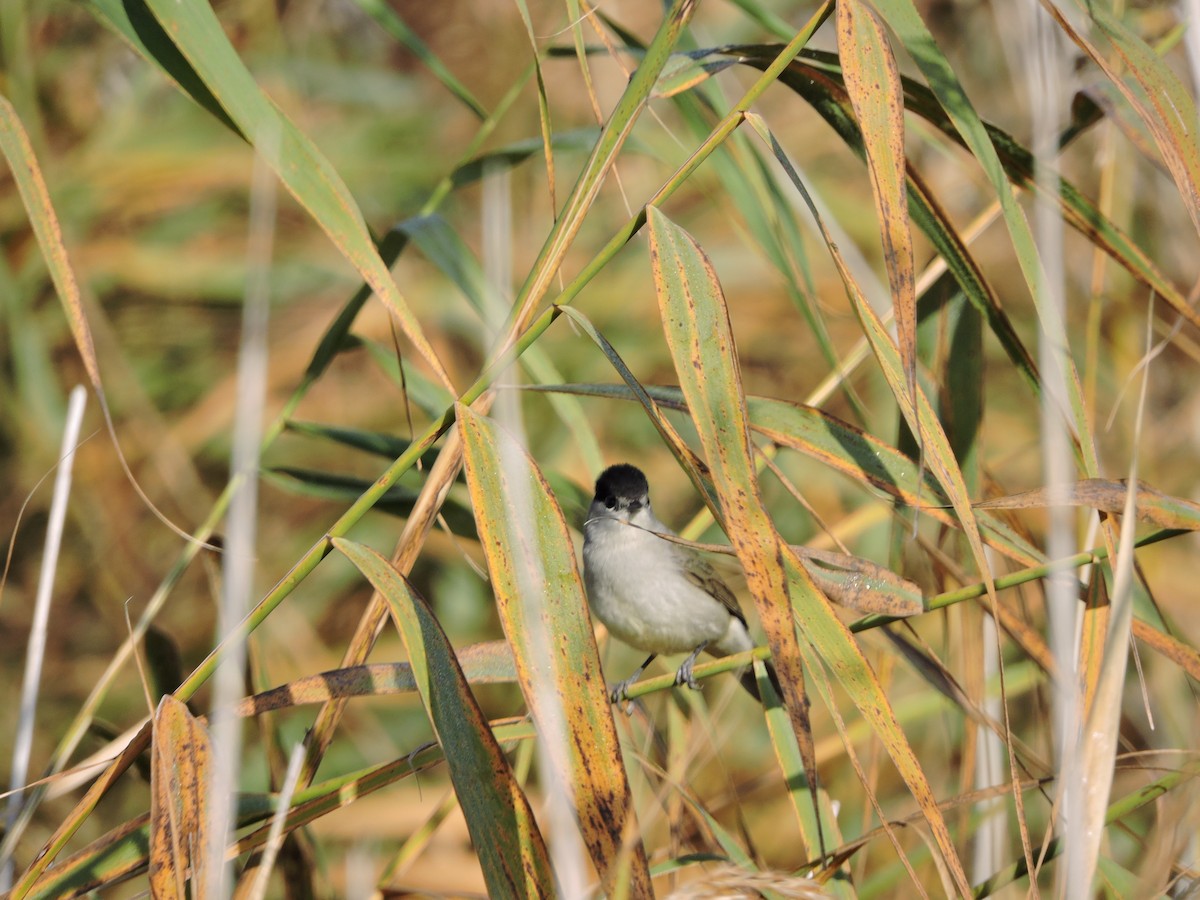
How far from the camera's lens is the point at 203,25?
5.19 feet

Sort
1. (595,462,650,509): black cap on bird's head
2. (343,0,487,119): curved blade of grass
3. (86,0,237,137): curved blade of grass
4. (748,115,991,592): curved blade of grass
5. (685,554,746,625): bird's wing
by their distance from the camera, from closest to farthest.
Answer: (748,115,991,592): curved blade of grass < (86,0,237,137): curved blade of grass < (343,0,487,119): curved blade of grass < (595,462,650,509): black cap on bird's head < (685,554,746,625): bird's wing

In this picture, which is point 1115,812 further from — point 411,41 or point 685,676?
point 411,41

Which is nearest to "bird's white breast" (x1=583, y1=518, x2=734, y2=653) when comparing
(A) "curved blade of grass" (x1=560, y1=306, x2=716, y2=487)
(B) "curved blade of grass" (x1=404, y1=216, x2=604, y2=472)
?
(B) "curved blade of grass" (x1=404, y1=216, x2=604, y2=472)

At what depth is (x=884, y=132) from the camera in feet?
4.53

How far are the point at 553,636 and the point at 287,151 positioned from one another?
786 millimetres

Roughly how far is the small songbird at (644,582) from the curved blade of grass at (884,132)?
1.45 metres

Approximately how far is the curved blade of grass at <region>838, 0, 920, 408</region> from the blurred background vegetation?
78.1 inches

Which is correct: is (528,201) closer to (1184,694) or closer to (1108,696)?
(1184,694)

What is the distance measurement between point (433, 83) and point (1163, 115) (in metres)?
5.37

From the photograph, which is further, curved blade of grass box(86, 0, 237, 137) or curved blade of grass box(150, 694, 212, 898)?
curved blade of grass box(86, 0, 237, 137)

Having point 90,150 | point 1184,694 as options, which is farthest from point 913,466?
point 90,150

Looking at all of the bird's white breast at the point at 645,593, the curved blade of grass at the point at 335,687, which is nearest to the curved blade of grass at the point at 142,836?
the curved blade of grass at the point at 335,687

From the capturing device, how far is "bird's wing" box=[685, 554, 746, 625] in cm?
309

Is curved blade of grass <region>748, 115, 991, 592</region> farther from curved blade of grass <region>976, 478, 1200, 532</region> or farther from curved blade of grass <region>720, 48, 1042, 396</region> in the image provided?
curved blade of grass <region>720, 48, 1042, 396</region>
